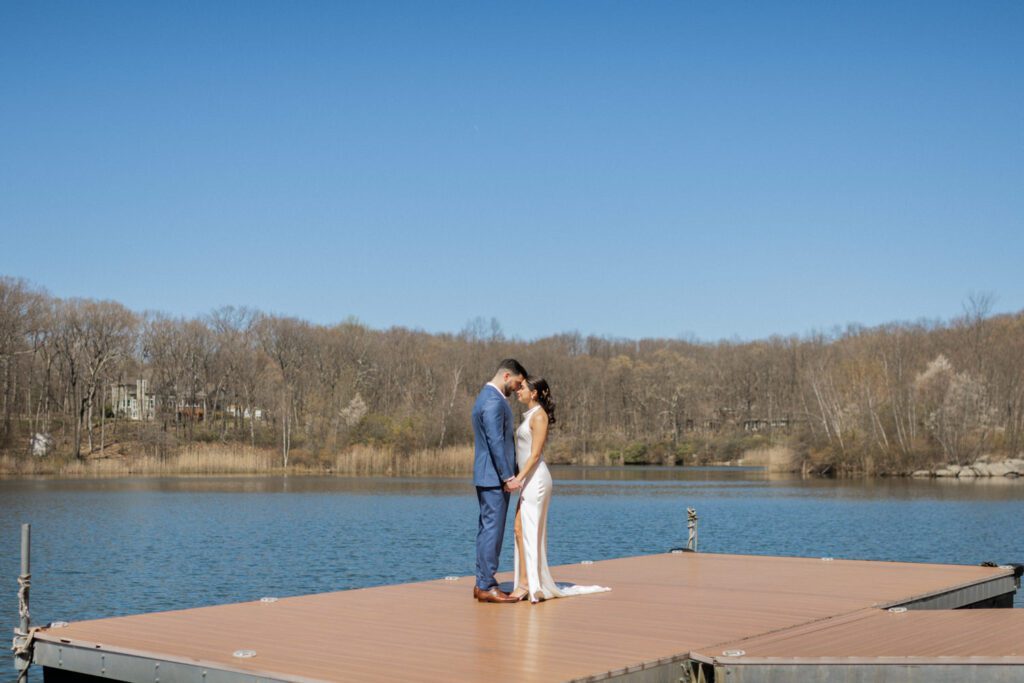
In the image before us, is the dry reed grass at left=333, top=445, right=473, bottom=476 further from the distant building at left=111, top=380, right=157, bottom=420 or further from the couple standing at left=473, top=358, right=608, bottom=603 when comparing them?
the couple standing at left=473, top=358, right=608, bottom=603

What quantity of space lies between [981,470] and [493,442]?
5184 cm

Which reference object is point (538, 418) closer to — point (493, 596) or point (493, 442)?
point (493, 442)

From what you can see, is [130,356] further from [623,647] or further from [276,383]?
[623,647]

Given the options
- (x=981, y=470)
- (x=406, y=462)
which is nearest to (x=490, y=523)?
(x=406, y=462)

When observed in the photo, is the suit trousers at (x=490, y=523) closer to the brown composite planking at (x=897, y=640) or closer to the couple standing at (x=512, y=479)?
the couple standing at (x=512, y=479)

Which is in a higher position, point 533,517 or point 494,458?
point 494,458

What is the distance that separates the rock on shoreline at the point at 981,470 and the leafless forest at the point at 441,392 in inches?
25.4

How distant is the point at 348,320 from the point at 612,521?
2848 inches

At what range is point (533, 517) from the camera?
9.70 m

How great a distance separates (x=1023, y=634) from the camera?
8.11m

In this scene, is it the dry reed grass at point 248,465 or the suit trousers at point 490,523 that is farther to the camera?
the dry reed grass at point 248,465

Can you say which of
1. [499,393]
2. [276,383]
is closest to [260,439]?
[276,383]

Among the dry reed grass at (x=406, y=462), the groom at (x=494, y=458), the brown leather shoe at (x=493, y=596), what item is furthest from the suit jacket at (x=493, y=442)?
the dry reed grass at (x=406, y=462)

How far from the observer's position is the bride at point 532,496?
970 centimetres
